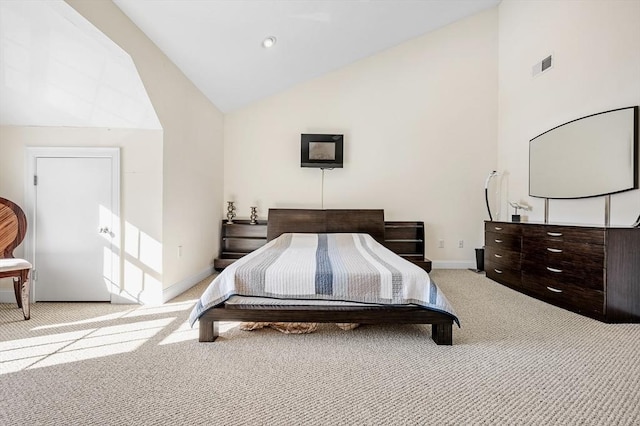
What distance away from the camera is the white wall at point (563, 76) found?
2992mm

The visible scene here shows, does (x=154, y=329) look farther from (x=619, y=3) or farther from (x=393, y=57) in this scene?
(x=619, y=3)

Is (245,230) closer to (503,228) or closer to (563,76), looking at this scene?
(503,228)

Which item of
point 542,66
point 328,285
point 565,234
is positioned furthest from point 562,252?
point 542,66

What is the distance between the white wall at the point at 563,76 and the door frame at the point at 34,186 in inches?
188

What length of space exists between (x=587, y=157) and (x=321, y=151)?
3129 millimetres

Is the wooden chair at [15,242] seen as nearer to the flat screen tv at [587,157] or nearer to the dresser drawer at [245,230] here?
the dresser drawer at [245,230]

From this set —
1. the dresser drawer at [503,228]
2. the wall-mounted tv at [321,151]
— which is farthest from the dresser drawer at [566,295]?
→ the wall-mounted tv at [321,151]

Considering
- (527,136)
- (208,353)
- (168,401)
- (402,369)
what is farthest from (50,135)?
(527,136)

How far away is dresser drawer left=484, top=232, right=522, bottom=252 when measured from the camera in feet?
11.9

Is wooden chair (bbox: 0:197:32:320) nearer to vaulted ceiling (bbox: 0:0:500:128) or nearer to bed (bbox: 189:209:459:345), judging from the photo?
vaulted ceiling (bbox: 0:0:500:128)

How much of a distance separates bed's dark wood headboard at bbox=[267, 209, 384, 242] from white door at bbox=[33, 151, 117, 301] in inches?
80.2

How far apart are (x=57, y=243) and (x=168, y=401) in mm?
2442

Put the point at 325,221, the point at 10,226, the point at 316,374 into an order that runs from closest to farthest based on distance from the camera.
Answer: the point at 316,374, the point at 10,226, the point at 325,221

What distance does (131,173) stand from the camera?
302 cm
